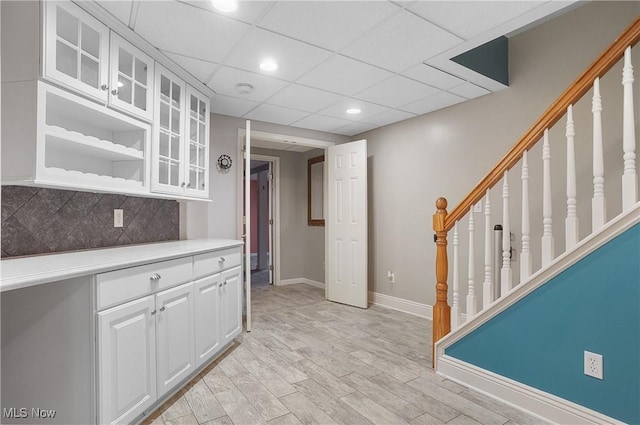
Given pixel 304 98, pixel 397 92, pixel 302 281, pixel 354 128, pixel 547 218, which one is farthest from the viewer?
pixel 302 281

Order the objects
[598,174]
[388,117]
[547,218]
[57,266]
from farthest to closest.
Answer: [388,117], [547,218], [598,174], [57,266]

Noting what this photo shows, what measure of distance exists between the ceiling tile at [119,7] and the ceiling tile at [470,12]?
1.59 metres

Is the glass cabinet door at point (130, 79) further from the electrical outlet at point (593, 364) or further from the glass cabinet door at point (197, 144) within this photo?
the electrical outlet at point (593, 364)

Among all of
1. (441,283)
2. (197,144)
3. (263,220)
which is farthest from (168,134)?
(263,220)

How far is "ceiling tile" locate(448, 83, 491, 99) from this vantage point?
3.03m

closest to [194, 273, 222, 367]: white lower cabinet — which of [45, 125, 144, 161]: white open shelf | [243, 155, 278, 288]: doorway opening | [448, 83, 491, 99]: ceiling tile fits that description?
[45, 125, 144, 161]: white open shelf

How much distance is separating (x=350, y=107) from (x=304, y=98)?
58 centimetres

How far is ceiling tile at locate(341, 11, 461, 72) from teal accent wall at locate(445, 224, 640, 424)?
159 centimetres

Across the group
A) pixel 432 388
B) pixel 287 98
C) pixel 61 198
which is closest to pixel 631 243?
pixel 432 388

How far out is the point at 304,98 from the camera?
3230mm

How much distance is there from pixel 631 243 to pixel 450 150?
2142 millimetres

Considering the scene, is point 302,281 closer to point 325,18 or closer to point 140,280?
point 140,280

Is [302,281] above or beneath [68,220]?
beneath

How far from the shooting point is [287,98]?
3.22 m
